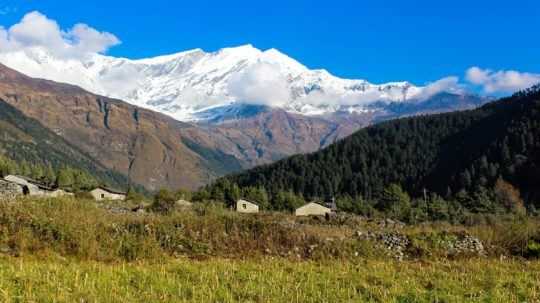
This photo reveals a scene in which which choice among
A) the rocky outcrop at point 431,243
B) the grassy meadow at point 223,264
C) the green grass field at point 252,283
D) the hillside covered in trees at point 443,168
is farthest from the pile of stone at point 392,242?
the hillside covered in trees at point 443,168

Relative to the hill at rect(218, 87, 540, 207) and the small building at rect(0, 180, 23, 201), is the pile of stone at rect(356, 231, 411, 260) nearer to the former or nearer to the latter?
the small building at rect(0, 180, 23, 201)

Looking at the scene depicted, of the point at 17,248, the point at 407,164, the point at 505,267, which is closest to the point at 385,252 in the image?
the point at 505,267

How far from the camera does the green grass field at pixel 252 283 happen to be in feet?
30.5

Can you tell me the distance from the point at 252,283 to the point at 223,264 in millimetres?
2597

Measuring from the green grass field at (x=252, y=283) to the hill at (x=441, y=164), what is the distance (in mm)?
111507

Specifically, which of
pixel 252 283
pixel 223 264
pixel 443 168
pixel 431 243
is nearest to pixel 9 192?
pixel 223 264

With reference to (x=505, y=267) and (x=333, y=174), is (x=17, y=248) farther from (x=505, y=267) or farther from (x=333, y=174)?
(x=333, y=174)

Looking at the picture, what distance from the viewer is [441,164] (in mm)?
161750

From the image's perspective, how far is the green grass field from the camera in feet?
30.5

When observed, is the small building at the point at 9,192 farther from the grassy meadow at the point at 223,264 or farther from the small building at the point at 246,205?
the small building at the point at 246,205

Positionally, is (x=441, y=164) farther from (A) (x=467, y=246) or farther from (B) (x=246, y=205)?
(A) (x=467, y=246)

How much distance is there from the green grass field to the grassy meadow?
25 millimetres

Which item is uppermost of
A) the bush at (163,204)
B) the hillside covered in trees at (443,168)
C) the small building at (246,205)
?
the hillside covered in trees at (443,168)

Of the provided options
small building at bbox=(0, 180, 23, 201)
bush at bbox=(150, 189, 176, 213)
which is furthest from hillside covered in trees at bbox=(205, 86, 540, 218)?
small building at bbox=(0, 180, 23, 201)
